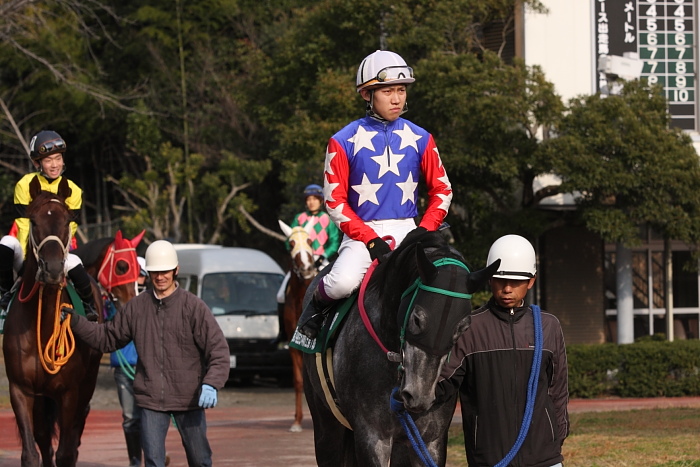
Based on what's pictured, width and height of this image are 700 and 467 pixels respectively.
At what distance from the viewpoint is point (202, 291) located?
72.2 ft

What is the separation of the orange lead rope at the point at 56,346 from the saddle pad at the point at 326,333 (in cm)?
273

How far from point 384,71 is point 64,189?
3.40 metres

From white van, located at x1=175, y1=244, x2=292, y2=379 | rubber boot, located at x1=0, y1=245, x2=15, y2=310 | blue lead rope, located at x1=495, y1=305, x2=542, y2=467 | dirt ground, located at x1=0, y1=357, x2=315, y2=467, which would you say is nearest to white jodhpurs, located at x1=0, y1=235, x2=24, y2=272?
rubber boot, located at x1=0, y1=245, x2=15, y2=310

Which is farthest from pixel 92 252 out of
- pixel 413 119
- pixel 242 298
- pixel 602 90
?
pixel 602 90

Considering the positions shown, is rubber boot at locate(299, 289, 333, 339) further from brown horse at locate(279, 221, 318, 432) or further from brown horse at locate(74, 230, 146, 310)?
brown horse at locate(279, 221, 318, 432)

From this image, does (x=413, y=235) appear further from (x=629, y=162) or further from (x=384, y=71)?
(x=629, y=162)

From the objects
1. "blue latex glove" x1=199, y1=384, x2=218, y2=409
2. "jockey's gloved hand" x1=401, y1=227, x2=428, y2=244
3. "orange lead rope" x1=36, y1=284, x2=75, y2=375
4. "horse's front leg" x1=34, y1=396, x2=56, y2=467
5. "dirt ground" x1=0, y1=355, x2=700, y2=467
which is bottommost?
"dirt ground" x1=0, y1=355, x2=700, y2=467

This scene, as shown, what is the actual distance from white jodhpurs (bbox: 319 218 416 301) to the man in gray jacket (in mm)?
1478

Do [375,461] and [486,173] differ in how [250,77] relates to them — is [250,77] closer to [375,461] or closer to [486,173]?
[486,173]

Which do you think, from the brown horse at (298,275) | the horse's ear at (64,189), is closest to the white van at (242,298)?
the brown horse at (298,275)

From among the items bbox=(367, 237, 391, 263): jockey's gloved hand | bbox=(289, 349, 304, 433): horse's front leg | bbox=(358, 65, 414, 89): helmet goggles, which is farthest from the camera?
bbox=(289, 349, 304, 433): horse's front leg

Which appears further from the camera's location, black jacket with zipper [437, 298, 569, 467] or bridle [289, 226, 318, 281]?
bridle [289, 226, 318, 281]

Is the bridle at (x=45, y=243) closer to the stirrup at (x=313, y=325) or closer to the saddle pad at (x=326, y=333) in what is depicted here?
the saddle pad at (x=326, y=333)

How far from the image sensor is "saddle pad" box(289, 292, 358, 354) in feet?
22.0
